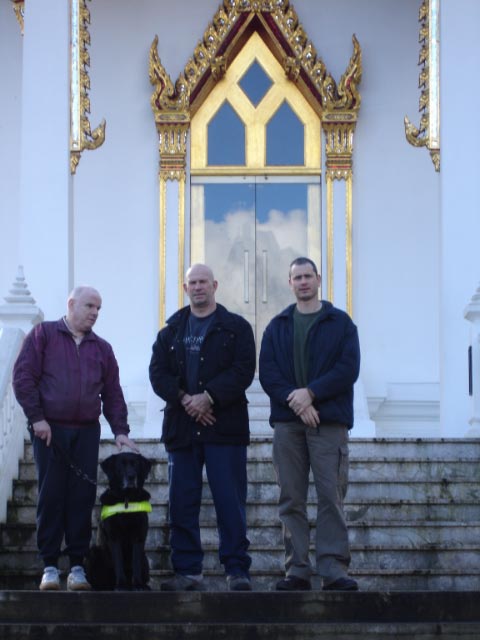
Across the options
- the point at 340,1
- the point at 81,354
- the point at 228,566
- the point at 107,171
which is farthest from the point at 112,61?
the point at 228,566

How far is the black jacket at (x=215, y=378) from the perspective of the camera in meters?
9.69

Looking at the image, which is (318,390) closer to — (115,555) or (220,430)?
(220,430)

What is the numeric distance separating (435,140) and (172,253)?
3.52m

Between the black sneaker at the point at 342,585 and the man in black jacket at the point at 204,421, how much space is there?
0.56 meters

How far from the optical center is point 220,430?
382 inches

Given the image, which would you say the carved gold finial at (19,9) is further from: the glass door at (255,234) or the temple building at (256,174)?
the glass door at (255,234)

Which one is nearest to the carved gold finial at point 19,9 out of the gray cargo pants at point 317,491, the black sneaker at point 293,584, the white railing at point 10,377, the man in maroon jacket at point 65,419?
the white railing at point 10,377

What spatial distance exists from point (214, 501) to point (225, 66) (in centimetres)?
789

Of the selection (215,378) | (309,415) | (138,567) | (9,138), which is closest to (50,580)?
(138,567)

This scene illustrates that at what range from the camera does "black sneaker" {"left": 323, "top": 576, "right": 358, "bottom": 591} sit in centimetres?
909

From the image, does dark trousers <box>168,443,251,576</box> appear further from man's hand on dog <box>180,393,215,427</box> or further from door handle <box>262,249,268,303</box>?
door handle <box>262,249,268,303</box>

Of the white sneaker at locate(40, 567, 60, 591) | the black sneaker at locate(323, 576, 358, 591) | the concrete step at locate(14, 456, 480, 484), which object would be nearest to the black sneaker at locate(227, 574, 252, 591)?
the black sneaker at locate(323, 576, 358, 591)

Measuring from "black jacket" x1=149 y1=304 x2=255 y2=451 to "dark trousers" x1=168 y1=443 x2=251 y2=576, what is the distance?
9 centimetres

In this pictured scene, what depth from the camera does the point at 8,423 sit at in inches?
457
